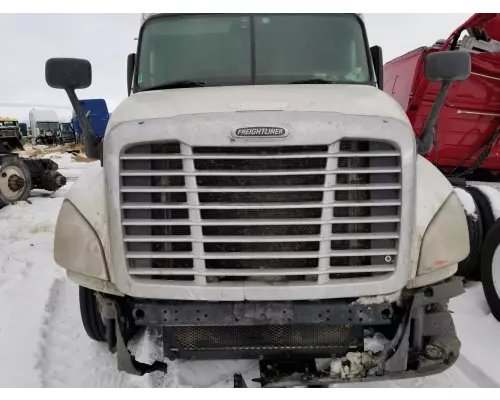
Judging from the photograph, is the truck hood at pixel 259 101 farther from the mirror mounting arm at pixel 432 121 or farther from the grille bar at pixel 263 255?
the grille bar at pixel 263 255

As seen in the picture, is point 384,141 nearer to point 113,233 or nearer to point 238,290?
point 238,290

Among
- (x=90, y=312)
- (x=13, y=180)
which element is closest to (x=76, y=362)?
(x=90, y=312)

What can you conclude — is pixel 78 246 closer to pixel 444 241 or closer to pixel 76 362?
pixel 76 362

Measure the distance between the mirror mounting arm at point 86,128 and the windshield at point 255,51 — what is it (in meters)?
0.61

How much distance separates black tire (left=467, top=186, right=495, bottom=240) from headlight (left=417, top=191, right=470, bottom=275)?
2.10m

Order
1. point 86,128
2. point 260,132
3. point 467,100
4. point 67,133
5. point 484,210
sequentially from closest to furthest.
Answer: point 260,132, point 86,128, point 484,210, point 467,100, point 67,133

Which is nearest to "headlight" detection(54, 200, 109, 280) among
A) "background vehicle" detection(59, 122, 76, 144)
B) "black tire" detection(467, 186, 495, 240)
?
"black tire" detection(467, 186, 495, 240)

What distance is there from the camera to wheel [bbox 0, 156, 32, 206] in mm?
9258

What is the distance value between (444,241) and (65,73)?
268 centimetres

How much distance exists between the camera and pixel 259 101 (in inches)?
116

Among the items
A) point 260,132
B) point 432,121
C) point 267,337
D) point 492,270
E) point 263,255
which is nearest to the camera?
point 260,132

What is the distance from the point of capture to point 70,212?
3158 millimetres

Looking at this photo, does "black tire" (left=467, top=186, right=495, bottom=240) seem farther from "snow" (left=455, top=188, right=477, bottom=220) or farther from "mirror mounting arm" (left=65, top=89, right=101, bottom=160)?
"mirror mounting arm" (left=65, top=89, right=101, bottom=160)

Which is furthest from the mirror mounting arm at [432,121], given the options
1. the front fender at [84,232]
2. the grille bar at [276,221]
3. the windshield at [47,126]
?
the windshield at [47,126]
